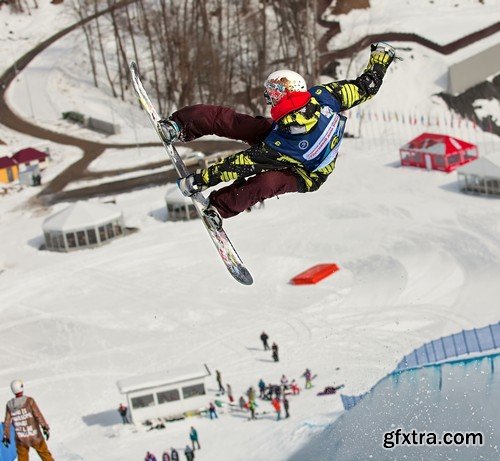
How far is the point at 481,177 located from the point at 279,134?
116ft

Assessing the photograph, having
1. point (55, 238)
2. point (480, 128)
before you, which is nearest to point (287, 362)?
Result: point (55, 238)

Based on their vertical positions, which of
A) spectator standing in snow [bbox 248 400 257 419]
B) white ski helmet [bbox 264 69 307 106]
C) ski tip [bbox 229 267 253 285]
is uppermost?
white ski helmet [bbox 264 69 307 106]

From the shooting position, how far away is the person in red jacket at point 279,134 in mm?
9961

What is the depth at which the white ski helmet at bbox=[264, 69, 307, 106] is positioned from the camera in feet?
32.2

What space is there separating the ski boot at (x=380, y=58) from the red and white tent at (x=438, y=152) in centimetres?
3743

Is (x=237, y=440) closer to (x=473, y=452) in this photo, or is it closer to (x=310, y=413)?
(x=310, y=413)

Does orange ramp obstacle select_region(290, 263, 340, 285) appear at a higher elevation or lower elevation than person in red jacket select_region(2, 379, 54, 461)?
lower

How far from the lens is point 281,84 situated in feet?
32.3

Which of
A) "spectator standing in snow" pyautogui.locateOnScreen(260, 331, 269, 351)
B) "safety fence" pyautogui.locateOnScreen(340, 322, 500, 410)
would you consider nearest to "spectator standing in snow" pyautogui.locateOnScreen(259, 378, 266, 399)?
"spectator standing in snow" pyautogui.locateOnScreen(260, 331, 269, 351)

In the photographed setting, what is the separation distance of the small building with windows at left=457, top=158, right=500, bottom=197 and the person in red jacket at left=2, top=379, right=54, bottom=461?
3365cm

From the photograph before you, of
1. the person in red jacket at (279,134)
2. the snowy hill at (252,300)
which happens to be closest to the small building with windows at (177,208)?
the snowy hill at (252,300)

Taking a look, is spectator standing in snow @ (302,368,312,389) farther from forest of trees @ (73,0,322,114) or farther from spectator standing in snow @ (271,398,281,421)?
forest of trees @ (73,0,322,114)

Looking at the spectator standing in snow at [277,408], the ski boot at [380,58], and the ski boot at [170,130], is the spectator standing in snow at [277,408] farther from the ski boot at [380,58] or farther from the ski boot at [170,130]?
the ski boot at [380,58]

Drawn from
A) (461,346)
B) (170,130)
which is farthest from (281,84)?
(461,346)
